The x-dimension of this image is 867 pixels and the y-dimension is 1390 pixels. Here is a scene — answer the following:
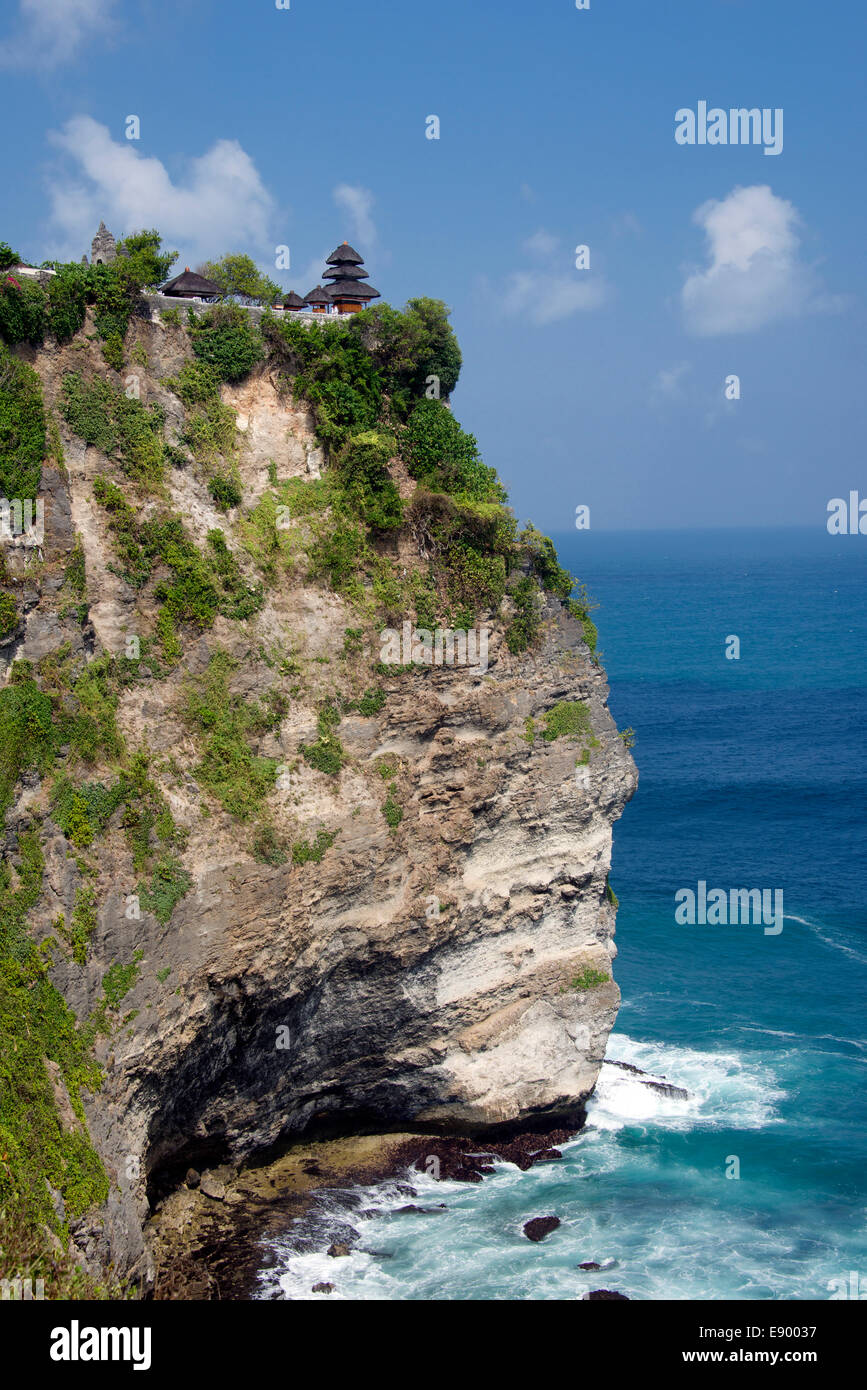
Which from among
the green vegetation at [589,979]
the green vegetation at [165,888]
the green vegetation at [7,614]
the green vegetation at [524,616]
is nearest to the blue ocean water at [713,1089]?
the green vegetation at [589,979]

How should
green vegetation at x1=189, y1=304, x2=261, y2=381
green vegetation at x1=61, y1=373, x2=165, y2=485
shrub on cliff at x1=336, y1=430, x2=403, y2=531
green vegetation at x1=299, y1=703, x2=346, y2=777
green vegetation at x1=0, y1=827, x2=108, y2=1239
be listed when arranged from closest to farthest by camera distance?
green vegetation at x1=0, y1=827, x2=108, y2=1239 < green vegetation at x1=61, y1=373, x2=165, y2=485 < green vegetation at x1=299, y1=703, x2=346, y2=777 < green vegetation at x1=189, y1=304, x2=261, y2=381 < shrub on cliff at x1=336, y1=430, x2=403, y2=531

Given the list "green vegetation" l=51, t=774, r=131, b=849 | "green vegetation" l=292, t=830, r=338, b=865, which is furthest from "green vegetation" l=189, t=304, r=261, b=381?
"green vegetation" l=292, t=830, r=338, b=865

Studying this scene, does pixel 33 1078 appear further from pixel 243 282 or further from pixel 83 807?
pixel 243 282

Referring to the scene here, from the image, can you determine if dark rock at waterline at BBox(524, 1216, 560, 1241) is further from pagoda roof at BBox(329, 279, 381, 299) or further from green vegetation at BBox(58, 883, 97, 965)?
pagoda roof at BBox(329, 279, 381, 299)

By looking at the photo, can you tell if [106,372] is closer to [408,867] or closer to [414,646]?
[414,646]

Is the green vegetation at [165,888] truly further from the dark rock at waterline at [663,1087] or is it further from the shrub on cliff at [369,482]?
the dark rock at waterline at [663,1087]

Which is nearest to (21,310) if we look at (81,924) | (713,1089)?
(81,924)

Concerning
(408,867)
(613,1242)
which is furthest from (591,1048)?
(408,867)
